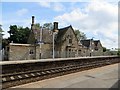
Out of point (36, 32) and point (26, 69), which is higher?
point (36, 32)

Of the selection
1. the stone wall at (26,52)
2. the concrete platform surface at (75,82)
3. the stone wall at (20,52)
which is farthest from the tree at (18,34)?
the concrete platform surface at (75,82)

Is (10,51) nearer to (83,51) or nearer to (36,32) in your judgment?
(36,32)

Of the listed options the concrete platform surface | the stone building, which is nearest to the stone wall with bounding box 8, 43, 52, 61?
the stone building

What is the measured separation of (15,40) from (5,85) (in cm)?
6915

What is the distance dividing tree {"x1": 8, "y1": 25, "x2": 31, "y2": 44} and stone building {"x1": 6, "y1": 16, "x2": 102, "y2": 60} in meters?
20.3

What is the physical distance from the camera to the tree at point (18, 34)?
3139 inches

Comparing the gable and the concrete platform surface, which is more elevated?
the gable

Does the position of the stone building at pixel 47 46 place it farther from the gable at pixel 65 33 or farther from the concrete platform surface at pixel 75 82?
the concrete platform surface at pixel 75 82

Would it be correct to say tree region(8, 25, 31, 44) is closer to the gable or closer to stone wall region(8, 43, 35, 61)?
the gable

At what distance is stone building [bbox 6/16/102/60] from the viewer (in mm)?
44103

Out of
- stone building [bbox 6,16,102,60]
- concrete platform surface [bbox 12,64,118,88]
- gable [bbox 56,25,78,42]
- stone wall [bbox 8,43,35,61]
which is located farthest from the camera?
gable [bbox 56,25,78,42]

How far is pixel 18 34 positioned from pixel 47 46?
95.1ft

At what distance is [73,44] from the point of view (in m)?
61.7

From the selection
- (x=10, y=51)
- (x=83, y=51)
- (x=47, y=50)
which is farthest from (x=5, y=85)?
(x=83, y=51)
